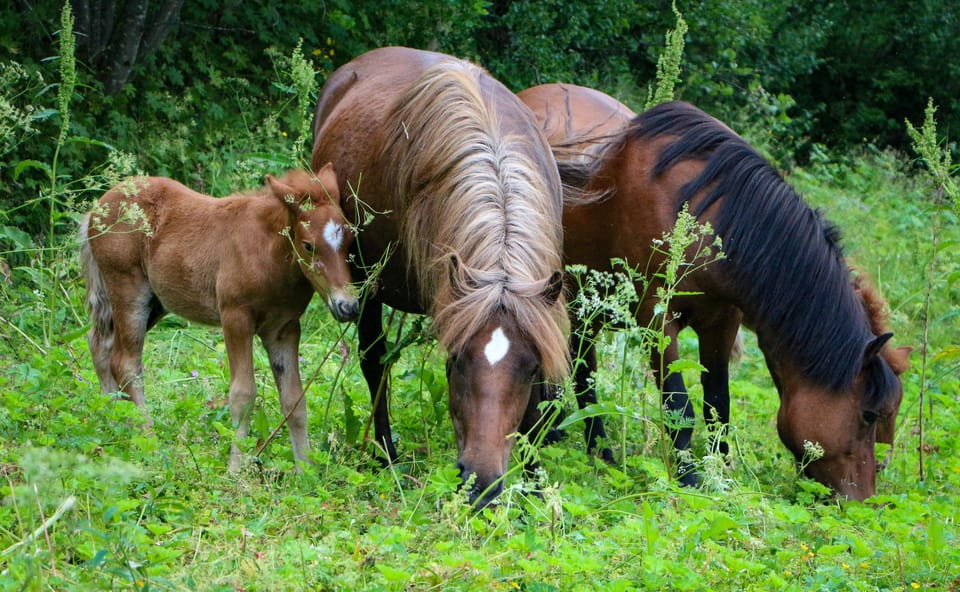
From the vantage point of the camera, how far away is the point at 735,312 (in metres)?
5.73

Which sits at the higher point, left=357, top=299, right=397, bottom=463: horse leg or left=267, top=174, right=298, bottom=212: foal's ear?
left=267, top=174, right=298, bottom=212: foal's ear

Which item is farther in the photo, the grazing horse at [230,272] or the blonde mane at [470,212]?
the grazing horse at [230,272]

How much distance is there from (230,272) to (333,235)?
67 centimetres

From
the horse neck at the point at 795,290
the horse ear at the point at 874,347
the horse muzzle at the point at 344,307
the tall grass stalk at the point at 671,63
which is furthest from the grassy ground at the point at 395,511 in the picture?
the tall grass stalk at the point at 671,63

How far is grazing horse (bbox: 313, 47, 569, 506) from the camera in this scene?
12.9ft

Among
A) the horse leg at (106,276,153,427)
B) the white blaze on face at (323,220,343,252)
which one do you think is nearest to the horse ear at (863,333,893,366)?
the white blaze on face at (323,220,343,252)

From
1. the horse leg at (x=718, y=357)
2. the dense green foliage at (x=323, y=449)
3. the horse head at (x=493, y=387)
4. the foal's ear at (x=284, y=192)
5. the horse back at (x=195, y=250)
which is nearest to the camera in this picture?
the dense green foliage at (x=323, y=449)

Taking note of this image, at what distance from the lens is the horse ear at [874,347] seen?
493 cm

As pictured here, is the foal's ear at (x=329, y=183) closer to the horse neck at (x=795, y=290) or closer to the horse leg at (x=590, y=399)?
the horse leg at (x=590, y=399)

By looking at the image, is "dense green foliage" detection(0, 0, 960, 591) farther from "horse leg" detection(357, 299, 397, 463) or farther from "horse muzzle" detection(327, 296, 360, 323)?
"horse muzzle" detection(327, 296, 360, 323)

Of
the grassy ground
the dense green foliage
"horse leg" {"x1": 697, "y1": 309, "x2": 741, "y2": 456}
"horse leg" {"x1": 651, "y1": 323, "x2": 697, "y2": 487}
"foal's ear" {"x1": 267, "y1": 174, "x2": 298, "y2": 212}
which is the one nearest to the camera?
the grassy ground

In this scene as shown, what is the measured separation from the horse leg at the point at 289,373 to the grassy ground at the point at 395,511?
12 centimetres

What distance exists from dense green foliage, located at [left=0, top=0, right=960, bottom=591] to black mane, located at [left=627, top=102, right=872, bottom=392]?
474 millimetres

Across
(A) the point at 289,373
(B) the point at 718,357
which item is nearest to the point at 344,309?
(A) the point at 289,373
